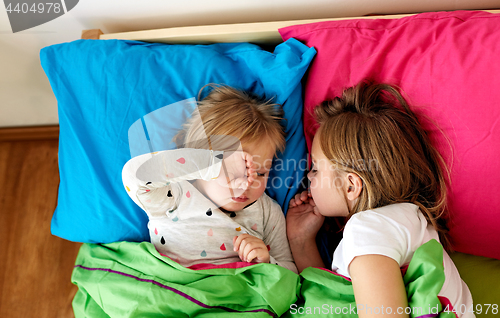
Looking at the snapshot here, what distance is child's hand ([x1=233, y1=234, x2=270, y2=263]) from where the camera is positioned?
31.8 inches

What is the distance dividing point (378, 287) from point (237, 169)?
401 millimetres

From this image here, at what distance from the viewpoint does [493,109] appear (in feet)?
2.41

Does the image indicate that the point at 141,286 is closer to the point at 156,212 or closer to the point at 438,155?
the point at 156,212

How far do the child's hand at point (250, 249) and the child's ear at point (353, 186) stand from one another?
9.7 inches

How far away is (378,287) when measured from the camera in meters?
0.64

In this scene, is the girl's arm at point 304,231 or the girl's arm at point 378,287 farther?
the girl's arm at point 304,231

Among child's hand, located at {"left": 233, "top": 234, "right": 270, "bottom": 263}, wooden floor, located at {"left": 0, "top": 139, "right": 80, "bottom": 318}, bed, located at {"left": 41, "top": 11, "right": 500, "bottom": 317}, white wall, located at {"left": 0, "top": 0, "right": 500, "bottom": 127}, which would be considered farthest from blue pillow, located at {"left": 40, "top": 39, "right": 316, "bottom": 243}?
wooden floor, located at {"left": 0, "top": 139, "right": 80, "bottom": 318}

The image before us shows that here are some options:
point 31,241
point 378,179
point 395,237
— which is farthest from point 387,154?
point 31,241

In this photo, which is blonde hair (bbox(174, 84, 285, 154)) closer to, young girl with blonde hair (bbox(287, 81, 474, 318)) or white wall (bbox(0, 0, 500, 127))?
young girl with blonde hair (bbox(287, 81, 474, 318))

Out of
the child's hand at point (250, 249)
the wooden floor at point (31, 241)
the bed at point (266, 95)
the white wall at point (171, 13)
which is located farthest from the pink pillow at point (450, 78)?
the wooden floor at point (31, 241)

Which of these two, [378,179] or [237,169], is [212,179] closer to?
[237,169]

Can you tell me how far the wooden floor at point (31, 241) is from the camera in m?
1.16

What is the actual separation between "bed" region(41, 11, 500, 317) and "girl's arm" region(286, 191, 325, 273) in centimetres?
4

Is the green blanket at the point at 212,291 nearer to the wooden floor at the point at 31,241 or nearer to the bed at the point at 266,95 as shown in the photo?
the bed at the point at 266,95
